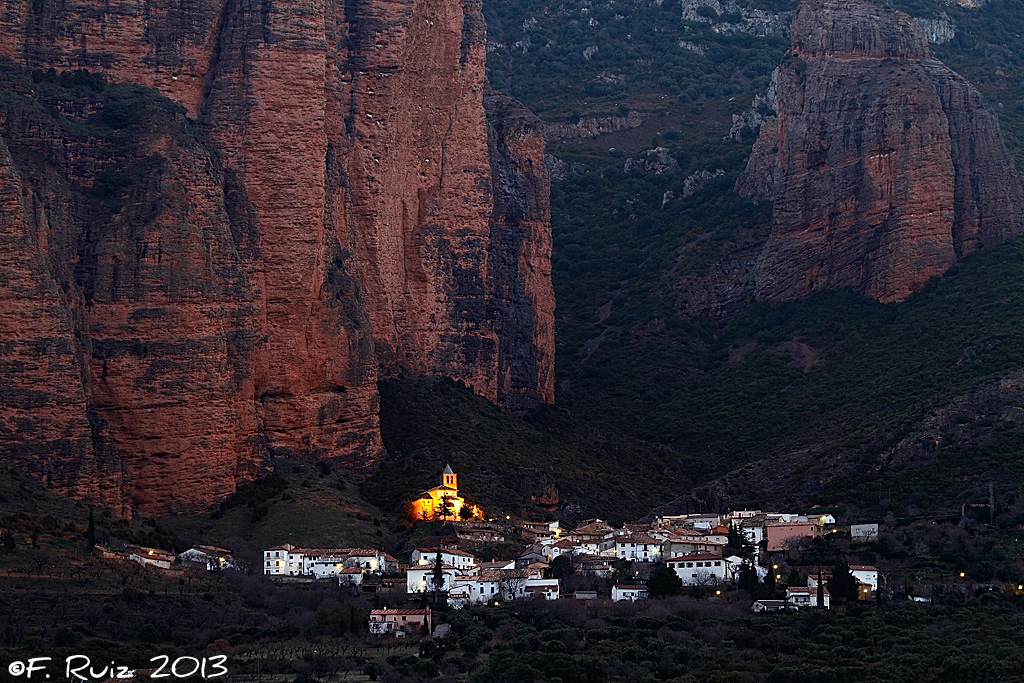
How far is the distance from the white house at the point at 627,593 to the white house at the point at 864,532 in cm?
921

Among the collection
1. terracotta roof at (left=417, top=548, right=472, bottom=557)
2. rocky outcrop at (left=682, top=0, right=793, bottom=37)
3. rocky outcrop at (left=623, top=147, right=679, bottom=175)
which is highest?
rocky outcrop at (left=682, top=0, right=793, bottom=37)

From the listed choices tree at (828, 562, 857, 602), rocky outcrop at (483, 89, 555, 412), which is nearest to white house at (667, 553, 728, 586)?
tree at (828, 562, 857, 602)

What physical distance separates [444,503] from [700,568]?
1120cm

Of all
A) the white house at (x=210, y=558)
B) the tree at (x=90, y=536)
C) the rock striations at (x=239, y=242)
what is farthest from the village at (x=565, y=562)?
the tree at (x=90, y=536)

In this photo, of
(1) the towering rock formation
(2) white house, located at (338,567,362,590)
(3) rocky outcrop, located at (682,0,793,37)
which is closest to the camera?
(2) white house, located at (338,567,362,590)

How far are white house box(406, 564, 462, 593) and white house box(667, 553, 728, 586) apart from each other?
7.16m

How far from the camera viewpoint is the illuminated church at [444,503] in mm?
93062

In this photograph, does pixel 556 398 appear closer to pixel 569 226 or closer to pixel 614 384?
pixel 614 384

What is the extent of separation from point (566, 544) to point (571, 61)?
69142 millimetres

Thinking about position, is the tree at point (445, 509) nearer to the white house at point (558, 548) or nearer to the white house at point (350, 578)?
the white house at point (558, 548)

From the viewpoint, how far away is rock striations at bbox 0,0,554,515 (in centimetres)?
A: 8788

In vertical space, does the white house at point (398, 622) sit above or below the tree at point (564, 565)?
below

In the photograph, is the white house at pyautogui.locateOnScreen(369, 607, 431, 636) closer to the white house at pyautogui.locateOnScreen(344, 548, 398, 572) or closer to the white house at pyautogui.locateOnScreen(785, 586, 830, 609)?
the white house at pyautogui.locateOnScreen(344, 548, 398, 572)

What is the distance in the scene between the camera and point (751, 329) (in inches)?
4719
